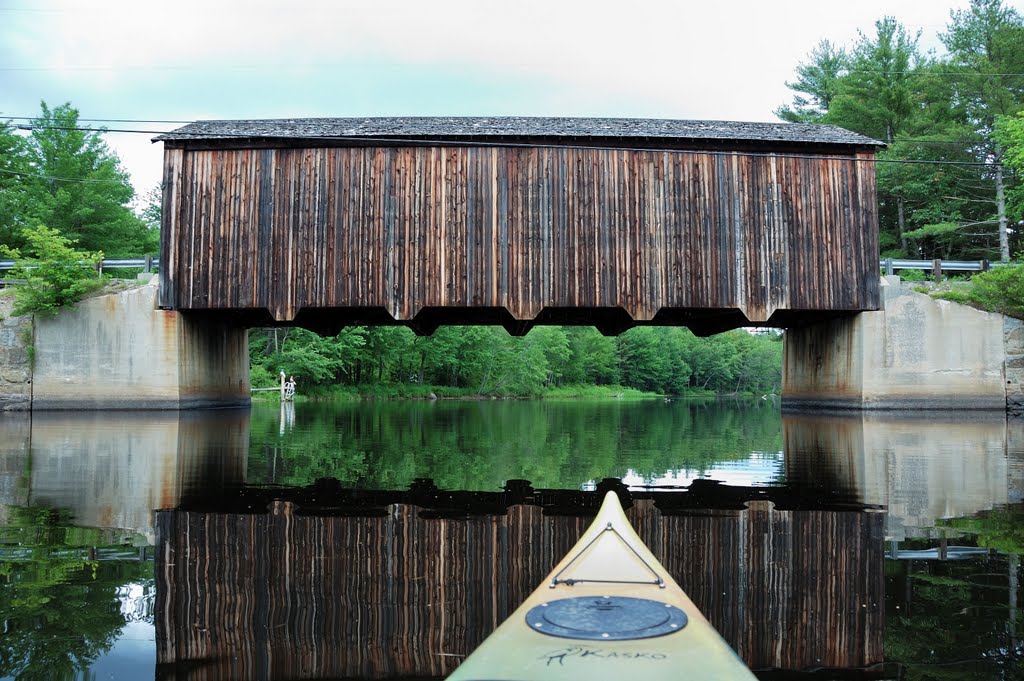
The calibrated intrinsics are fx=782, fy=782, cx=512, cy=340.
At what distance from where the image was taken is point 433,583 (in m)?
4.42

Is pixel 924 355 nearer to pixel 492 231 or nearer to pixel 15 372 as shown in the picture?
pixel 492 231

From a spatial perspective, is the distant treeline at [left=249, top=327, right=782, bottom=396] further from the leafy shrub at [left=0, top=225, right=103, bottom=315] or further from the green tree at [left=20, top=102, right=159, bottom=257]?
the leafy shrub at [left=0, top=225, right=103, bottom=315]

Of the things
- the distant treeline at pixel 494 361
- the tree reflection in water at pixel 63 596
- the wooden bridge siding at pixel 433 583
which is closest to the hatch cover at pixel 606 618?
the wooden bridge siding at pixel 433 583

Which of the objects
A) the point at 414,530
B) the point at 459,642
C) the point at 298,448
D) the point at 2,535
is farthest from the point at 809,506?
the point at 298,448

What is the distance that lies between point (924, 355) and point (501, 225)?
11216 mm

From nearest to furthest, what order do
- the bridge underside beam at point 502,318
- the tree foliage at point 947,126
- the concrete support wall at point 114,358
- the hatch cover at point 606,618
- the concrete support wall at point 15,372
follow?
1. the hatch cover at point 606,618
2. the concrete support wall at point 114,358
3. the concrete support wall at point 15,372
4. the bridge underside beam at point 502,318
5. the tree foliage at point 947,126

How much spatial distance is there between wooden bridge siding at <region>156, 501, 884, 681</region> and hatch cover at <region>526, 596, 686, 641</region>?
1.98 feet

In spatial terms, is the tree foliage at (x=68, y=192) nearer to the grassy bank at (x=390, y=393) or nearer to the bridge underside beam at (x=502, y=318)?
the grassy bank at (x=390, y=393)

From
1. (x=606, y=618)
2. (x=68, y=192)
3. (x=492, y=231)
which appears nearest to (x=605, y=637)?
(x=606, y=618)

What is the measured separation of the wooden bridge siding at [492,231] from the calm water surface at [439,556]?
8.40 m

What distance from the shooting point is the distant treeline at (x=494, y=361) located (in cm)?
4381

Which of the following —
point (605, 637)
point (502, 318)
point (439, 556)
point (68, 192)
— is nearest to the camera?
point (605, 637)

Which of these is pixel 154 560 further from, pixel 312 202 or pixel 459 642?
pixel 312 202

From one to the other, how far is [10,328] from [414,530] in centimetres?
1890
